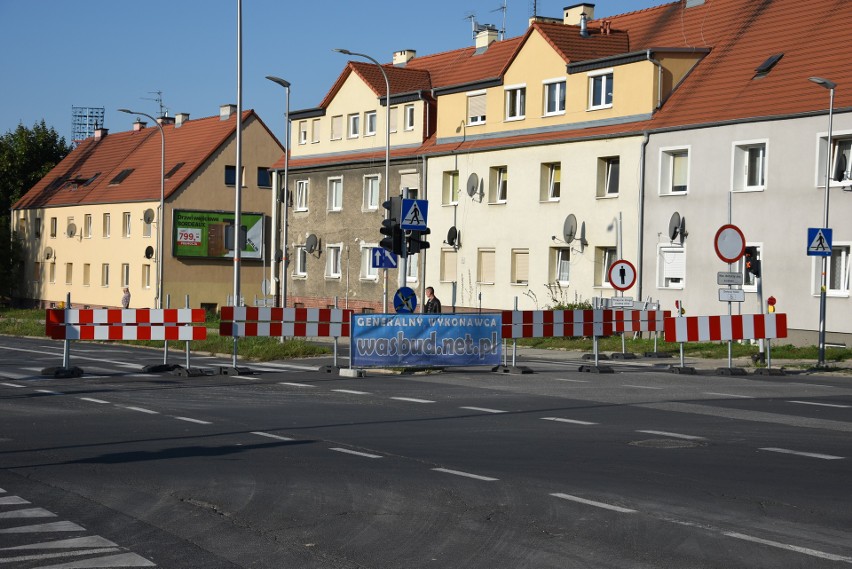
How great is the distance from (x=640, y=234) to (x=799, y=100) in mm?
7033

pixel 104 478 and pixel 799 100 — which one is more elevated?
pixel 799 100

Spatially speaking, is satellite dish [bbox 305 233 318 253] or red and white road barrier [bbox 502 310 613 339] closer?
red and white road barrier [bbox 502 310 613 339]

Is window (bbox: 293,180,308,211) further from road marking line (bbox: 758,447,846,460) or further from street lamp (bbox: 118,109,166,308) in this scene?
road marking line (bbox: 758,447,846,460)

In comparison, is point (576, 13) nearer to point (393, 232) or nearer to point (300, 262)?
point (300, 262)

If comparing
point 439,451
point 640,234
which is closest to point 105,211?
point 640,234

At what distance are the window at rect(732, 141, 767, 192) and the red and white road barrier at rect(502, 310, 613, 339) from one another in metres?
11.9

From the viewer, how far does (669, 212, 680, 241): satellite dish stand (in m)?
36.8

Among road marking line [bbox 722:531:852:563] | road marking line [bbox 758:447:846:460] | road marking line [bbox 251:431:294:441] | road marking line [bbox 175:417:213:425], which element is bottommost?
road marking line [bbox 722:531:852:563]

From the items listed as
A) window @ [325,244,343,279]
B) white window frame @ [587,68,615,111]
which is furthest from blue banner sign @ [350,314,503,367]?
window @ [325,244,343,279]

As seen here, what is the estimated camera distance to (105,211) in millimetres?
68938

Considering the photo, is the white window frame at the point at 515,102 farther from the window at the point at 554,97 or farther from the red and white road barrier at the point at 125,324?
the red and white road barrier at the point at 125,324

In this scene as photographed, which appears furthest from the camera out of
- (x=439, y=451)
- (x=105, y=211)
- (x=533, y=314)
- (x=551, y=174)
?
(x=105, y=211)

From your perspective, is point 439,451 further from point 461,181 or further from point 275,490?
point 461,181

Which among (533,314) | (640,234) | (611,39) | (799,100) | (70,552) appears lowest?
(70,552)
